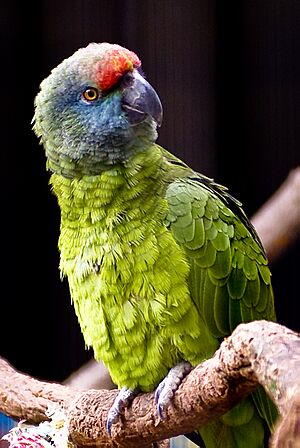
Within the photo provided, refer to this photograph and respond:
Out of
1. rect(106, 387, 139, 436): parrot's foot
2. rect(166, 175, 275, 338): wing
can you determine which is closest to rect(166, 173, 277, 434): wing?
rect(166, 175, 275, 338): wing

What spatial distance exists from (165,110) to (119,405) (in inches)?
22.0

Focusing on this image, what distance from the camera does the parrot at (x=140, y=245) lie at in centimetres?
104

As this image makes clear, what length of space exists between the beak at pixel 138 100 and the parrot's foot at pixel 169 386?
33cm

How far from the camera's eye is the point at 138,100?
107 centimetres

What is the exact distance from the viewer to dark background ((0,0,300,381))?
4.24ft

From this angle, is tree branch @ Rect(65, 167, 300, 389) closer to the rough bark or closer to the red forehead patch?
the rough bark

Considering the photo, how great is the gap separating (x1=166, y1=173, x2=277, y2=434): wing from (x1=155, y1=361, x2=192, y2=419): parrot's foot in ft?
0.21

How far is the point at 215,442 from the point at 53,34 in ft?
2.40

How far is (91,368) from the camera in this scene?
1466 millimetres

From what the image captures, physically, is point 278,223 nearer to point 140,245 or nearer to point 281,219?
point 281,219

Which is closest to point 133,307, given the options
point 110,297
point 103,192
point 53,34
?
point 110,297

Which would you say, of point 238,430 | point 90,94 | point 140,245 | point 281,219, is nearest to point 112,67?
point 90,94

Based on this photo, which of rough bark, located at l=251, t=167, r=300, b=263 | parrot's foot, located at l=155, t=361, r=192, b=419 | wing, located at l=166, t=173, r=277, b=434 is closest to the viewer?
parrot's foot, located at l=155, t=361, r=192, b=419

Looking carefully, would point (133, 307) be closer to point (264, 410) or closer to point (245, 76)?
point (264, 410)
